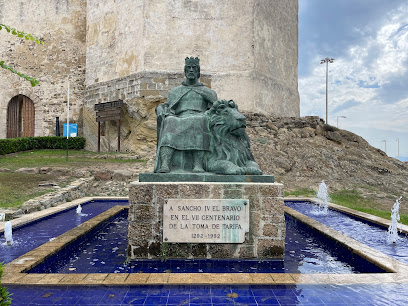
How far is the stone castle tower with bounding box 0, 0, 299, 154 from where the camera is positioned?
48.9 feet

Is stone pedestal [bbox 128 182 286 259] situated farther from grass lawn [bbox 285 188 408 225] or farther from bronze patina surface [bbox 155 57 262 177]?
grass lawn [bbox 285 188 408 225]

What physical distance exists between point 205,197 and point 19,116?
781 inches

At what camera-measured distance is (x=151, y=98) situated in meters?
14.8

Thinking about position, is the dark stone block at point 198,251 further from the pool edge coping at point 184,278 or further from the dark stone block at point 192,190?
the pool edge coping at point 184,278

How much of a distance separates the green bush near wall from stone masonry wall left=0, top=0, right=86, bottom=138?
167 cm

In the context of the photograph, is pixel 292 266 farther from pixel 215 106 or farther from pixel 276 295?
pixel 215 106

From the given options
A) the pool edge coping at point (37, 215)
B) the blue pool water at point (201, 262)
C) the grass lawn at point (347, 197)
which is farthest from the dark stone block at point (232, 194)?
the grass lawn at point (347, 197)

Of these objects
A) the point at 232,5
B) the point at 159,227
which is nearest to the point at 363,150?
the point at 232,5

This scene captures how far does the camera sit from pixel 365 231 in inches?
226

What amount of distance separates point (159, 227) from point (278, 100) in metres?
14.4

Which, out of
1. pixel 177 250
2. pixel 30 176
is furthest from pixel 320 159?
pixel 177 250

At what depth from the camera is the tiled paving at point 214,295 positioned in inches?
110

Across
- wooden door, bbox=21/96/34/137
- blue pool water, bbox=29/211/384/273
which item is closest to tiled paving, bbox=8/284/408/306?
blue pool water, bbox=29/211/384/273

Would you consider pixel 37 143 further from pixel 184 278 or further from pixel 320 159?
pixel 184 278
